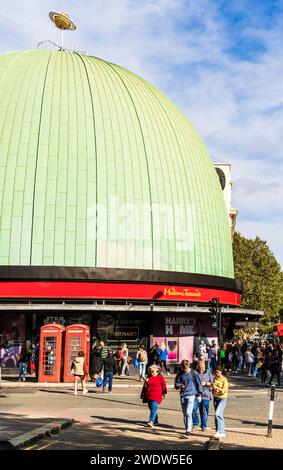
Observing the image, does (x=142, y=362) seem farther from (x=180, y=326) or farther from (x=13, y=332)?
(x=13, y=332)

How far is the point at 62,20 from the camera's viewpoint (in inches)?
1928

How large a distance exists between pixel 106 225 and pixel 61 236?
107 inches

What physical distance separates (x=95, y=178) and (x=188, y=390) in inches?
903

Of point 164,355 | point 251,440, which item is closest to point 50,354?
point 164,355

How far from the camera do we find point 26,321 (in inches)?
1380

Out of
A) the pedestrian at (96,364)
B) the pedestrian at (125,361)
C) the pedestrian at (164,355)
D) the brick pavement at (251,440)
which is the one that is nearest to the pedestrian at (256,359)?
the pedestrian at (164,355)

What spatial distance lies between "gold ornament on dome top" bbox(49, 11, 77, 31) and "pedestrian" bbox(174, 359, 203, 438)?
39.1 metres

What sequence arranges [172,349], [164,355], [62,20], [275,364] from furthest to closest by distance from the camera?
1. [62,20]
2. [172,349]
3. [164,355]
4. [275,364]

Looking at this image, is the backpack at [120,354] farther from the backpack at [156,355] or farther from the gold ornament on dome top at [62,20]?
the gold ornament on dome top at [62,20]

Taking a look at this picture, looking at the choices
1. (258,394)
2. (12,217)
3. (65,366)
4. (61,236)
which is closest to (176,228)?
(61,236)

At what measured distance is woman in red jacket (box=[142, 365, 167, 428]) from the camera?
54.3 feet

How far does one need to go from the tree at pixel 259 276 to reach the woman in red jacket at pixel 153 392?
5320 centimetres

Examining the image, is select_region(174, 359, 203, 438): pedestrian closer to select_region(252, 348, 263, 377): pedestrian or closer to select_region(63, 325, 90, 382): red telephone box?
select_region(63, 325, 90, 382): red telephone box
